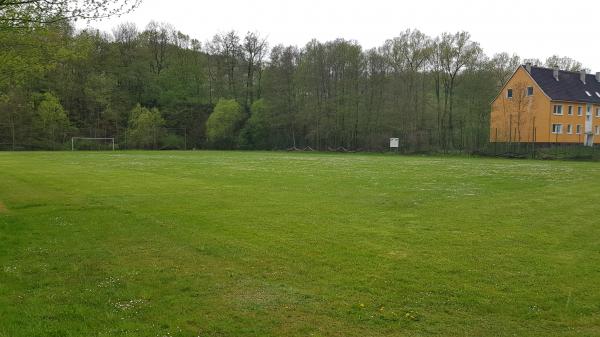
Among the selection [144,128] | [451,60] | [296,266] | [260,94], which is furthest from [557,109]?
[296,266]

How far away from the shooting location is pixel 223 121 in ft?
246

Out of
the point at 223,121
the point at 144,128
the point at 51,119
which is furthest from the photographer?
the point at 223,121

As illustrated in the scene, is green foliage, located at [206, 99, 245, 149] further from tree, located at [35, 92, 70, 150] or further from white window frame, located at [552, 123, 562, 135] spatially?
white window frame, located at [552, 123, 562, 135]

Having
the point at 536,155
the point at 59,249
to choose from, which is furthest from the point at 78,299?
the point at 536,155

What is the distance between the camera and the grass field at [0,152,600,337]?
602 cm

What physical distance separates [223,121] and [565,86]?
166 feet

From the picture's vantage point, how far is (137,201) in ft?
53.3

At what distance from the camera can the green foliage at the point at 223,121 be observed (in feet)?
245

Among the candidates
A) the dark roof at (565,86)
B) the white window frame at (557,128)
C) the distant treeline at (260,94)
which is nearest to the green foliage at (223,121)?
the distant treeline at (260,94)

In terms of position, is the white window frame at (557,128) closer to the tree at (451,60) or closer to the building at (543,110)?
the building at (543,110)

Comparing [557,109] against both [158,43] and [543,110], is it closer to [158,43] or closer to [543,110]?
[543,110]

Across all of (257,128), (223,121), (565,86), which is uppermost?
(565,86)

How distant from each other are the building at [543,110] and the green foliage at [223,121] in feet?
130

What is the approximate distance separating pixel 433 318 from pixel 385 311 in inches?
25.6
